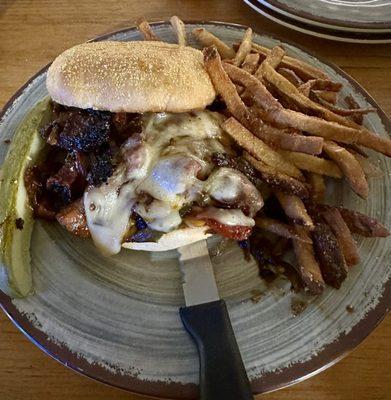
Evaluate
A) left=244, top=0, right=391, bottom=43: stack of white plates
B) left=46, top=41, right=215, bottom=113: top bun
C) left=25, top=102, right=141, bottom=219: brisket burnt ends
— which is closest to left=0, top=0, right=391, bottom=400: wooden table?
left=244, top=0, right=391, bottom=43: stack of white plates

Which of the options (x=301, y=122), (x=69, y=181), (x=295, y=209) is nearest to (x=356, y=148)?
(x=301, y=122)

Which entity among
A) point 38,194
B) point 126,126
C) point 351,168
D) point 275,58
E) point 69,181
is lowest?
point 38,194

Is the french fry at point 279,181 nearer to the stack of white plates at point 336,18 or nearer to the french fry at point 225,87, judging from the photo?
the french fry at point 225,87

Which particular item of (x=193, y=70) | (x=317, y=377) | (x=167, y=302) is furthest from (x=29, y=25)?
(x=317, y=377)

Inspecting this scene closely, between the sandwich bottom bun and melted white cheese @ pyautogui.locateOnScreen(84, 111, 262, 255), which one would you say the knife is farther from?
melted white cheese @ pyautogui.locateOnScreen(84, 111, 262, 255)

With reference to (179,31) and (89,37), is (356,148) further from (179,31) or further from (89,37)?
(89,37)
